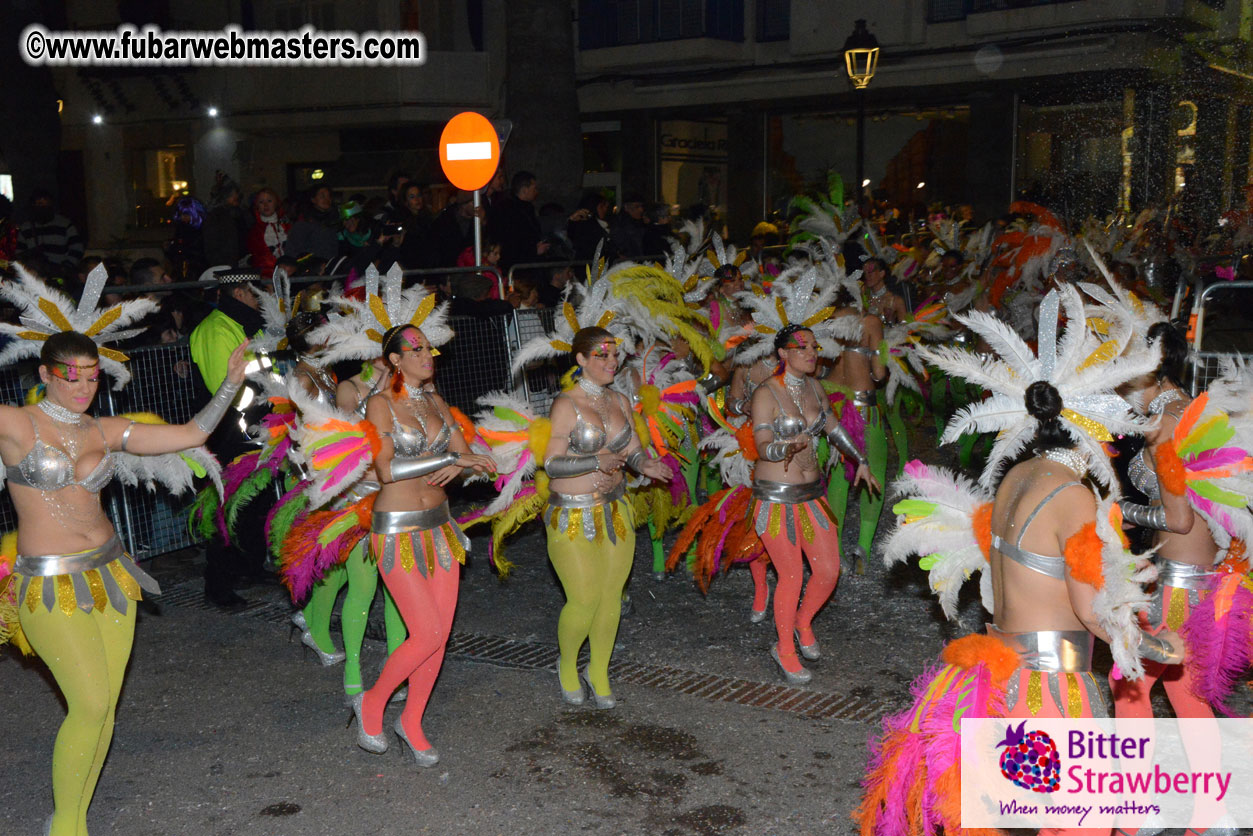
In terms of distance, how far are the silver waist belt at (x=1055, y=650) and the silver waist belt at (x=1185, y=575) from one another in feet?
3.23

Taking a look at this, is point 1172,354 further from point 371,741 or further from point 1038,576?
point 371,741

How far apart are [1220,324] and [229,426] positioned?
12.9 metres

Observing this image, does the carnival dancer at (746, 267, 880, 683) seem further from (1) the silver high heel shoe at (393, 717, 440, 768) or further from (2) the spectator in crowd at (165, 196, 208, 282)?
(2) the spectator in crowd at (165, 196, 208, 282)

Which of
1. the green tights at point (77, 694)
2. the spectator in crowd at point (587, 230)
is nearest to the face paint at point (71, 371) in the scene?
the green tights at point (77, 694)

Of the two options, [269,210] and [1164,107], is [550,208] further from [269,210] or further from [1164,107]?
[1164,107]

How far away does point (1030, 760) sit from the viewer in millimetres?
3383

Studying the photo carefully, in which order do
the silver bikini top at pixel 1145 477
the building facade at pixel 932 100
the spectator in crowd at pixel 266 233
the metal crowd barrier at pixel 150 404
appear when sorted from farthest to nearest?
the building facade at pixel 932 100
the spectator in crowd at pixel 266 233
the metal crowd barrier at pixel 150 404
the silver bikini top at pixel 1145 477

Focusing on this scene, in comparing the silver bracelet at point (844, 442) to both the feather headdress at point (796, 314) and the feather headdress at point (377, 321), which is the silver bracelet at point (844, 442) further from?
the feather headdress at point (377, 321)

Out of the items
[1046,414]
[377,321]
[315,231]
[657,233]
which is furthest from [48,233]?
[1046,414]

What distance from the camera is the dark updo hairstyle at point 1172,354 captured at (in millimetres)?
4332

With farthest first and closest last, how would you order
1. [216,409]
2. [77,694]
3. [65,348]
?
[216,409], [65,348], [77,694]

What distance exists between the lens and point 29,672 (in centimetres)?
600

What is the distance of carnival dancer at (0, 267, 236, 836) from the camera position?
3982mm

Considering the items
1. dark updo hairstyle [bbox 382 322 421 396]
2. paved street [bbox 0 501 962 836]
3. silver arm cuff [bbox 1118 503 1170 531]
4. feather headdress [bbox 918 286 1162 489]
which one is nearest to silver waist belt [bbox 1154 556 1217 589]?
silver arm cuff [bbox 1118 503 1170 531]
